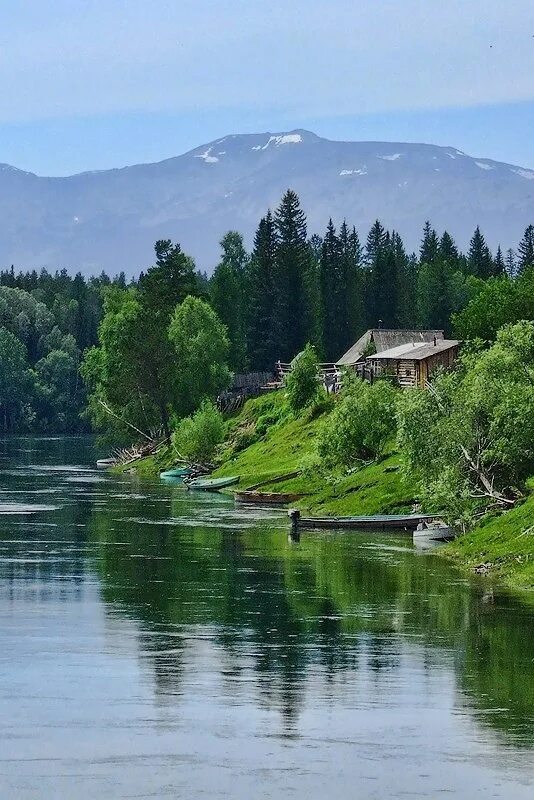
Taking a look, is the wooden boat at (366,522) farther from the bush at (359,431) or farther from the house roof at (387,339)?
the house roof at (387,339)

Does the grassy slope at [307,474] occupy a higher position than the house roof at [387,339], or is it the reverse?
the house roof at [387,339]

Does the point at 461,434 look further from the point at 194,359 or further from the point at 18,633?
the point at 194,359

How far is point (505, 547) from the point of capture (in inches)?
2965

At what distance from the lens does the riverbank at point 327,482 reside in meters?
74.1

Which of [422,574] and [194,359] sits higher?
[194,359]

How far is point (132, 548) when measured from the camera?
285ft

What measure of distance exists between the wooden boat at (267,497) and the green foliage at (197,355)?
47.8 metres

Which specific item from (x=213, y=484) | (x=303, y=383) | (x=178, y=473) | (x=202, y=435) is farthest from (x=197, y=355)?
(x=213, y=484)

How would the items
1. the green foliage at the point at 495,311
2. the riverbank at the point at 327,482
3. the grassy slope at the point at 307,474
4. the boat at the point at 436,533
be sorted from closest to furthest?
the riverbank at the point at 327,482
the boat at the point at 436,533
the grassy slope at the point at 307,474
the green foliage at the point at 495,311

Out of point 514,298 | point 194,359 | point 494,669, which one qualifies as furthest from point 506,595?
point 194,359

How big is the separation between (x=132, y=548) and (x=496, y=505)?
66.9 ft

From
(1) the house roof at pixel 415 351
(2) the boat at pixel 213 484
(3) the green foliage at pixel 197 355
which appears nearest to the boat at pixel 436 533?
(2) the boat at pixel 213 484

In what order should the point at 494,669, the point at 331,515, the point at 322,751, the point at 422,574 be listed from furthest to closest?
the point at 331,515
the point at 422,574
the point at 494,669
the point at 322,751

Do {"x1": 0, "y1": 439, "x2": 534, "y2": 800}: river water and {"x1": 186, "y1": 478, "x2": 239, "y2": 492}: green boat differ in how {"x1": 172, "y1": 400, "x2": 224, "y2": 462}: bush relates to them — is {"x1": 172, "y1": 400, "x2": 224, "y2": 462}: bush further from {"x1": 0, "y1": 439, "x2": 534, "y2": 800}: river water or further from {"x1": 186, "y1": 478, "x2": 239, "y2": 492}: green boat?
{"x1": 0, "y1": 439, "x2": 534, "y2": 800}: river water
